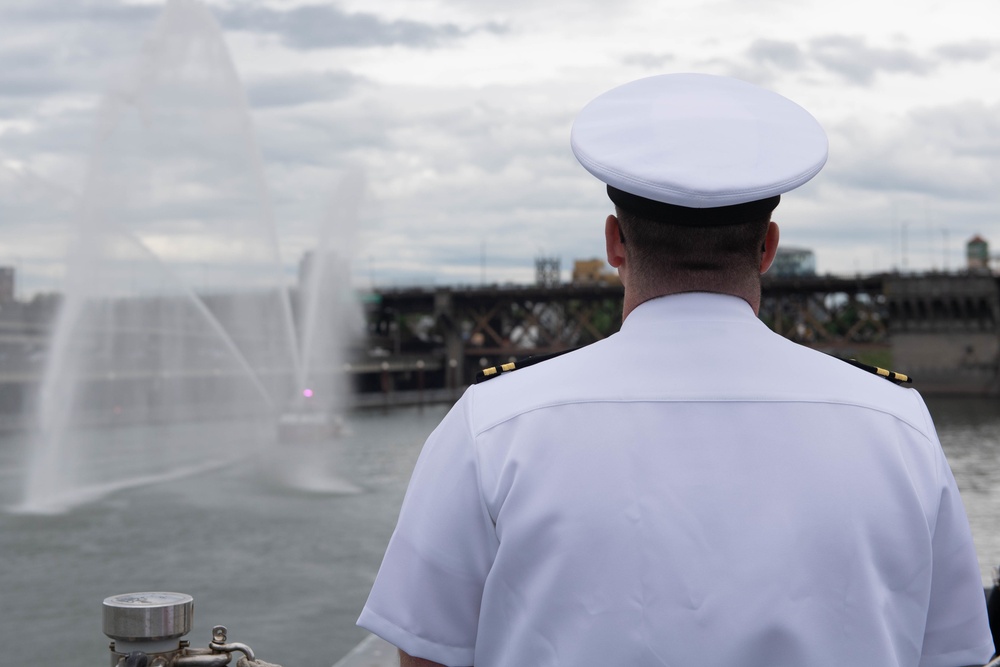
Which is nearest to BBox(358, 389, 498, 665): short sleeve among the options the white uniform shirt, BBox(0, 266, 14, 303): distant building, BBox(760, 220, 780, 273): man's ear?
the white uniform shirt

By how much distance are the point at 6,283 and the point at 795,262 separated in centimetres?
7902

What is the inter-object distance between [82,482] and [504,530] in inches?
1347

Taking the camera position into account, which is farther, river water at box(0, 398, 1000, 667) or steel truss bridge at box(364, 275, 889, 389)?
steel truss bridge at box(364, 275, 889, 389)

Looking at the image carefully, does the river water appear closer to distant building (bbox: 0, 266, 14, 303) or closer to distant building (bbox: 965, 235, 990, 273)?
distant building (bbox: 0, 266, 14, 303)

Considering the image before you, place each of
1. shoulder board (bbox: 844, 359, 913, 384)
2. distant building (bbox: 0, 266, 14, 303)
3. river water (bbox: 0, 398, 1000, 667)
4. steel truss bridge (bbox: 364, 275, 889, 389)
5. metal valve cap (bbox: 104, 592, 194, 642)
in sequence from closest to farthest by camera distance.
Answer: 1. shoulder board (bbox: 844, 359, 913, 384)
2. metal valve cap (bbox: 104, 592, 194, 642)
3. river water (bbox: 0, 398, 1000, 667)
4. distant building (bbox: 0, 266, 14, 303)
5. steel truss bridge (bbox: 364, 275, 889, 389)

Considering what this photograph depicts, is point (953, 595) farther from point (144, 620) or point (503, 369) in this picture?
point (144, 620)

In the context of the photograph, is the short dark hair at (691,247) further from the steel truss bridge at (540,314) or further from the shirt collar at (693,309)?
the steel truss bridge at (540,314)

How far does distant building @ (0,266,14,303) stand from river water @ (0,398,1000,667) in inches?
1182

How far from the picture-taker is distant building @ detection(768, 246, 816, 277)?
367 feet

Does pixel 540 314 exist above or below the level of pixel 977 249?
below

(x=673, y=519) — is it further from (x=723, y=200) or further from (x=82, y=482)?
(x=82, y=482)

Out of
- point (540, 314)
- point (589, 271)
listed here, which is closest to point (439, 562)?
point (540, 314)

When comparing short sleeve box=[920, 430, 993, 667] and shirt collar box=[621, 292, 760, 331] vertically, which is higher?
shirt collar box=[621, 292, 760, 331]

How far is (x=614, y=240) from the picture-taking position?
7.34ft
